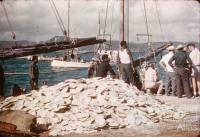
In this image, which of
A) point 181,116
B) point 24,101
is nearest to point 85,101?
point 24,101

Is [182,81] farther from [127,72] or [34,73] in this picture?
[34,73]

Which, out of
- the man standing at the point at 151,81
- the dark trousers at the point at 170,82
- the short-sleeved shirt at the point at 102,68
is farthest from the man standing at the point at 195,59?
the short-sleeved shirt at the point at 102,68

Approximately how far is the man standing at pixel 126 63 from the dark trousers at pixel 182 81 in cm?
153

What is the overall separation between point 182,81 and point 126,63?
1.87 metres

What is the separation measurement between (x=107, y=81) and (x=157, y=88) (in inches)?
139

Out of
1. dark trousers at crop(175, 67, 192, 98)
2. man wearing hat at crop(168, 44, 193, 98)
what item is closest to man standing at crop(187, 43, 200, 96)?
man wearing hat at crop(168, 44, 193, 98)

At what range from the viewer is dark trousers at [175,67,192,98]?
10008 millimetres

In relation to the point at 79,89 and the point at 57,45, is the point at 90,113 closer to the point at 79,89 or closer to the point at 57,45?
the point at 79,89

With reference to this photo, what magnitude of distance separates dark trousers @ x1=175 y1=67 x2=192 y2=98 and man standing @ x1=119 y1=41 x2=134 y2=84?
153cm

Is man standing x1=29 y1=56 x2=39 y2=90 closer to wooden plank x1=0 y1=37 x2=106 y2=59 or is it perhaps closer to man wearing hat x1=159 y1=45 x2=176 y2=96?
wooden plank x1=0 y1=37 x2=106 y2=59

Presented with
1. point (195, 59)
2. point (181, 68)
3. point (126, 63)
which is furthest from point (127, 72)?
point (195, 59)

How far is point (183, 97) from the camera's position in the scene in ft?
34.0

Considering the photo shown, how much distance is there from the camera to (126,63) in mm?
10750

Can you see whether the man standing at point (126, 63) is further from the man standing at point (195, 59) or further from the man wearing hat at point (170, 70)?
the man standing at point (195, 59)
